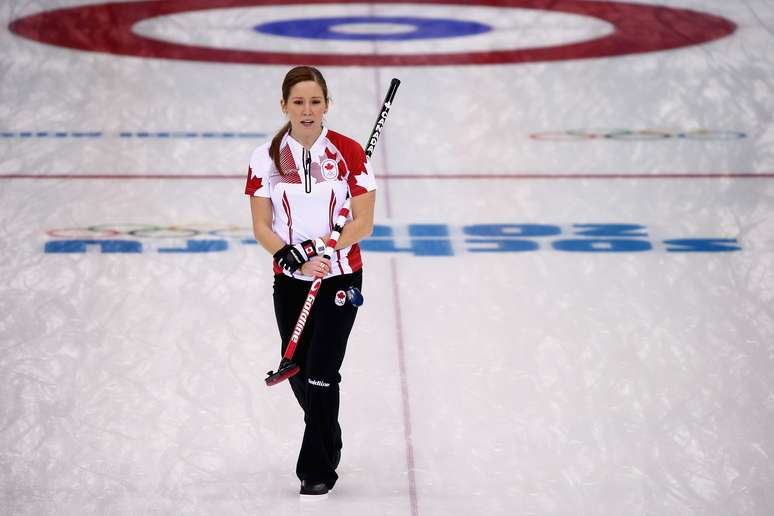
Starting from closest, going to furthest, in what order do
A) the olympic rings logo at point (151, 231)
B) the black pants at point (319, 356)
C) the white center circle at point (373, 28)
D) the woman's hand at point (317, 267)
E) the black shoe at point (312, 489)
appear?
the woman's hand at point (317, 267)
the black pants at point (319, 356)
the black shoe at point (312, 489)
the olympic rings logo at point (151, 231)
the white center circle at point (373, 28)

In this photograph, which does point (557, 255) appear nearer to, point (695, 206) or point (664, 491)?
point (695, 206)

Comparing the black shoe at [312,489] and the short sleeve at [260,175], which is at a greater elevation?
the short sleeve at [260,175]

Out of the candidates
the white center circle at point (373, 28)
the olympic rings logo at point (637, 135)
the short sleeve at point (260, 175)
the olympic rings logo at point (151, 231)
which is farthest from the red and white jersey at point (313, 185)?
the white center circle at point (373, 28)

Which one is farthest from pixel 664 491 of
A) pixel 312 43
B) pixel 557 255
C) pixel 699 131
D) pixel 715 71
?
pixel 312 43

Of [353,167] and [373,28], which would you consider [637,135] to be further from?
[353,167]

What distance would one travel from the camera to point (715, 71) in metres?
7.63

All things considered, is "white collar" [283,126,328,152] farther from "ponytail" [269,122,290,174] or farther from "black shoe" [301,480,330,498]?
"black shoe" [301,480,330,498]

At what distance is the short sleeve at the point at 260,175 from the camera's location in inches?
126

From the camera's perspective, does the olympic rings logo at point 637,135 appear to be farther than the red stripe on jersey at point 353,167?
Yes

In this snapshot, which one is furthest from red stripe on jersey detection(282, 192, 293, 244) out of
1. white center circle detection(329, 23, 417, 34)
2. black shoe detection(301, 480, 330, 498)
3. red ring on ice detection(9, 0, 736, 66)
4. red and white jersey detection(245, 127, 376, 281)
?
white center circle detection(329, 23, 417, 34)

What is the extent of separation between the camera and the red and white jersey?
319 cm

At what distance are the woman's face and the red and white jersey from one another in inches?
2.3

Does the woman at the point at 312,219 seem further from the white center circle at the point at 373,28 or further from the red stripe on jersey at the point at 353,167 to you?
the white center circle at the point at 373,28

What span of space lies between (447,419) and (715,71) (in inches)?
178
